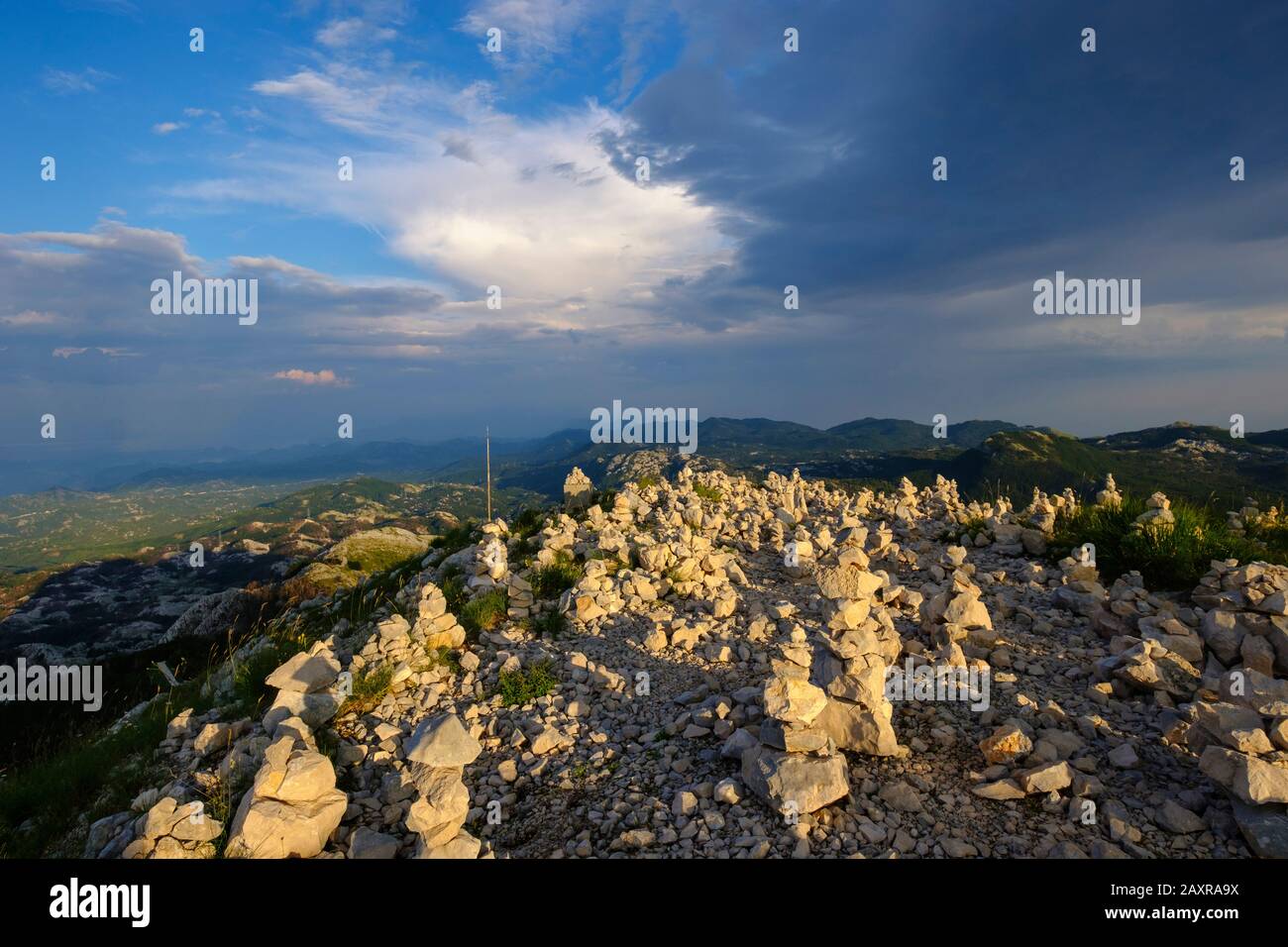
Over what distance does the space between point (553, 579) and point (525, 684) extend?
430 centimetres

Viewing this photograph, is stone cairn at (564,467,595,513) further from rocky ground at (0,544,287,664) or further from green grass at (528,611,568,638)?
rocky ground at (0,544,287,664)

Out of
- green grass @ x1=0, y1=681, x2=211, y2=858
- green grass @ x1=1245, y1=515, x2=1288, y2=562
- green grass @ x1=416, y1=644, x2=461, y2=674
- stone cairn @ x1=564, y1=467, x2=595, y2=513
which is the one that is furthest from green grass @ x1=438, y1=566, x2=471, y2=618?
green grass @ x1=1245, y1=515, x2=1288, y2=562

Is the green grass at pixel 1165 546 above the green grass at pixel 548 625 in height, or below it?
above

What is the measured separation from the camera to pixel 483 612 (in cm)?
1150

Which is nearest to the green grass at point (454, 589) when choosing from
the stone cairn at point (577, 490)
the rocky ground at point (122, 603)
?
the stone cairn at point (577, 490)

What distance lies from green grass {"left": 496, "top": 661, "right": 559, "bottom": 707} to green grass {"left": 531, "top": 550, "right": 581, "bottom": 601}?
3298 mm

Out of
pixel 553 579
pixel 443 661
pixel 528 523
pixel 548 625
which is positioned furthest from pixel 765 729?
pixel 528 523

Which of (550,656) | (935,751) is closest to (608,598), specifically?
(550,656)

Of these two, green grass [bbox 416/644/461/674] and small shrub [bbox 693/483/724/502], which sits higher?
small shrub [bbox 693/483/724/502]

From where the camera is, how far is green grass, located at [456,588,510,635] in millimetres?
11328

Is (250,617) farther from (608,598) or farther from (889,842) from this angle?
(889,842)

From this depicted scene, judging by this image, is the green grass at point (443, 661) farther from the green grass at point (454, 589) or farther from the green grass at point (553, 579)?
the green grass at point (553, 579)

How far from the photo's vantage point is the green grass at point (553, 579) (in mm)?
12852

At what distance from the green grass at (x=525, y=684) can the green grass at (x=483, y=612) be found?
2208 millimetres
